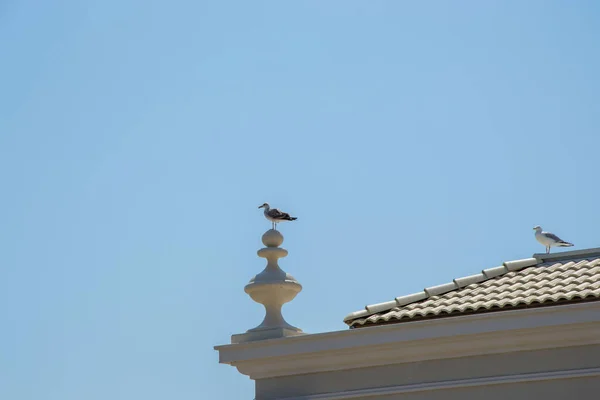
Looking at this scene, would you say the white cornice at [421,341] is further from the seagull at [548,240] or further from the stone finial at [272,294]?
the seagull at [548,240]

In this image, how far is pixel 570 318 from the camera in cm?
1046

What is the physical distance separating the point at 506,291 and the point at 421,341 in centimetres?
137

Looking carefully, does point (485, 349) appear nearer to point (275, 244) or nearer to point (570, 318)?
point (570, 318)

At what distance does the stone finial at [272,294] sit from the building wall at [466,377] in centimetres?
49

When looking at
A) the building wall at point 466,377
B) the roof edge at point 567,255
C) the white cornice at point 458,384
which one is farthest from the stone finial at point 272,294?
the roof edge at point 567,255

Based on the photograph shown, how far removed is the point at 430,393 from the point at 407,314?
0.99 metres

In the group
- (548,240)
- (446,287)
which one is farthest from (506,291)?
(548,240)

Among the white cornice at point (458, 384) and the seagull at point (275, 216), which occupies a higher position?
the seagull at point (275, 216)

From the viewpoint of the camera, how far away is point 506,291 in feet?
39.0

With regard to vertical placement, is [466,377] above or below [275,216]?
below

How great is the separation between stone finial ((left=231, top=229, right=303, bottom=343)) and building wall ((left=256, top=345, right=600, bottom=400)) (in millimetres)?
490

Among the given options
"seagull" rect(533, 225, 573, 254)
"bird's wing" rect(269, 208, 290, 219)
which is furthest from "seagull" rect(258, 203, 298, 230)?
"seagull" rect(533, 225, 573, 254)

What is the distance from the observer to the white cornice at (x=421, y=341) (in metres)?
10.5

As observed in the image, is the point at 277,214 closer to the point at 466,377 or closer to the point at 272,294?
the point at 272,294
